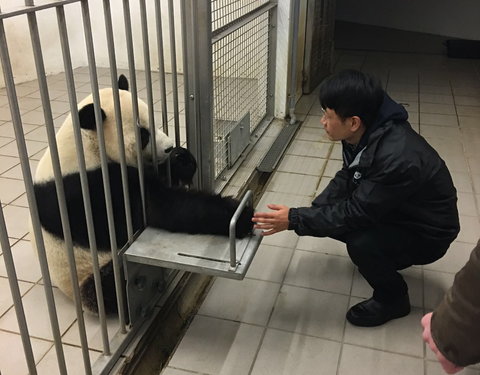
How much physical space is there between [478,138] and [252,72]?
1582 millimetres

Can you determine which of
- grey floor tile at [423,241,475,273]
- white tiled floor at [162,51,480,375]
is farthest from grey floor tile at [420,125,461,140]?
grey floor tile at [423,241,475,273]

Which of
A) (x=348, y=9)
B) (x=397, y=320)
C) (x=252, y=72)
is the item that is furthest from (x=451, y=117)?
(x=348, y=9)

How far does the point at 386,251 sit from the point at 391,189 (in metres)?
0.26

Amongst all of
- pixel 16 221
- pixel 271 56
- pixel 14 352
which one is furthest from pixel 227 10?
pixel 14 352

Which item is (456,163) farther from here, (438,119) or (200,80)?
(200,80)

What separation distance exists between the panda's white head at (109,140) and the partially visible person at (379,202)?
0.46 m

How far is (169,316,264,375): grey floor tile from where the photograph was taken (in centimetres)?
172

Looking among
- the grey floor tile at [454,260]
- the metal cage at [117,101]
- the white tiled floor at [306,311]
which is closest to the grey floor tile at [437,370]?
the white tiled floor at [306,311]

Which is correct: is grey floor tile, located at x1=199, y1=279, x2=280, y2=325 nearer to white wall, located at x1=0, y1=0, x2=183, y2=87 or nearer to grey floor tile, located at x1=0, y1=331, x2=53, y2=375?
grey floor tile, located at x1=0, y1=331, x2=53, y2=375

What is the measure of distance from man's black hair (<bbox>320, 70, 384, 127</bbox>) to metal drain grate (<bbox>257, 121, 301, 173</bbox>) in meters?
1.26

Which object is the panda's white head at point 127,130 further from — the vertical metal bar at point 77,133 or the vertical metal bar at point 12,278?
the vertical metal bar at point 12,278

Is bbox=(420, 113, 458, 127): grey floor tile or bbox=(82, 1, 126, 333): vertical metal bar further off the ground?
bbox=(82, 1, 126, 333): vertical metal bar

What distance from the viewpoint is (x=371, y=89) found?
5.44 feet

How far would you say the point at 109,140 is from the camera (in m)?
1.71
